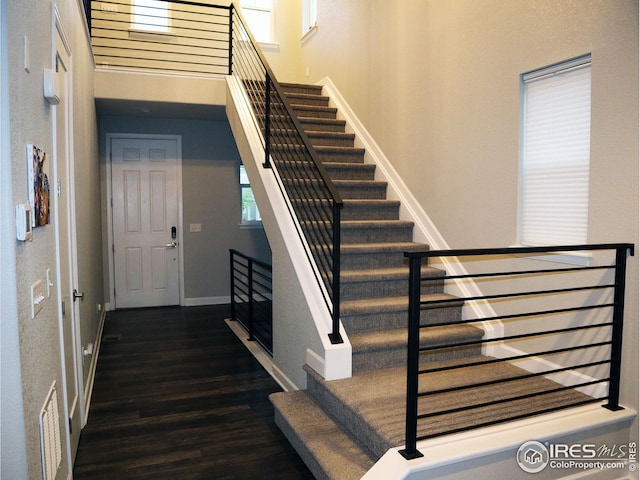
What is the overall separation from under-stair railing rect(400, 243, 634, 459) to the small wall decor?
153 centimetres

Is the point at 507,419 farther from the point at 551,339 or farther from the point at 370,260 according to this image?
the point at 370,260

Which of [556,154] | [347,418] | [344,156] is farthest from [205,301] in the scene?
[556,154]

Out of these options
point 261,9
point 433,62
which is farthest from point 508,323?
point 261,9

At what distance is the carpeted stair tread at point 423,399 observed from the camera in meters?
2.58

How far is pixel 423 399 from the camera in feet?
9.54

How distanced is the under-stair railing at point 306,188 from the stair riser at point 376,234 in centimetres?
25

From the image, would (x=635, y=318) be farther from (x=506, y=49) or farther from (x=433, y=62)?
(x=433, y=62)

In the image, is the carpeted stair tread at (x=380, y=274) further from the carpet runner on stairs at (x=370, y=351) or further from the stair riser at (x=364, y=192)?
the stair riser at (x=364, y=192)

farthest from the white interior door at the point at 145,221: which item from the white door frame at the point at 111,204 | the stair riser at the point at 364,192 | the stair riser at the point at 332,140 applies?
the stair riser at the point at 364,192

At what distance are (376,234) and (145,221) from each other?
13.0 ft

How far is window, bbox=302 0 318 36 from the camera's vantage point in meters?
7.02

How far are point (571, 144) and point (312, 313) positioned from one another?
6.26 ft

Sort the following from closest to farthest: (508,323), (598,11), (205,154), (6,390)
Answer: (6,390) → (598,11) → (508,323) → (205,154)

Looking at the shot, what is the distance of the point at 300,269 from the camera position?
3.53m
